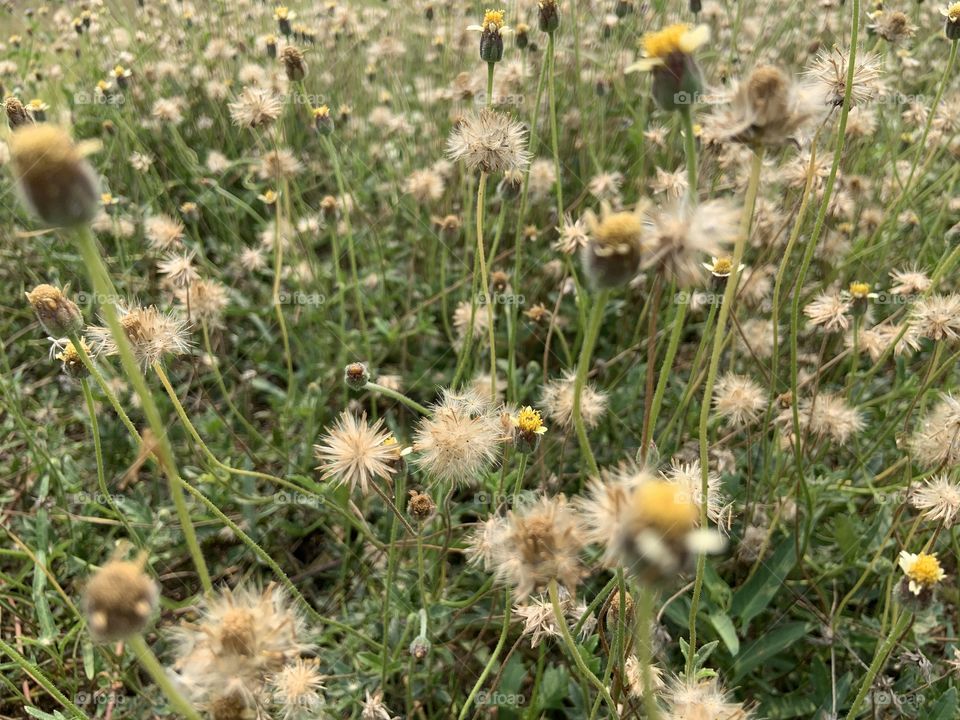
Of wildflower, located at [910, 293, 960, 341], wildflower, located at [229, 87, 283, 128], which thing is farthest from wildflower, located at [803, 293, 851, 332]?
wildflower, located at [229, 87, 283, 128]

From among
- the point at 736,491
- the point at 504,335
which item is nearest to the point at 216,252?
the point at 504,335

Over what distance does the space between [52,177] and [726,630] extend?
225 centimetres

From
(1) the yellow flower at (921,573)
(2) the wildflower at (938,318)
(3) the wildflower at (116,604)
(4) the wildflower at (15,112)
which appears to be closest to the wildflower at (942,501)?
(1) the yellow flower at (921,573)

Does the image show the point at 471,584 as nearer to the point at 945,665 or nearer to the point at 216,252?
the point at 945,665

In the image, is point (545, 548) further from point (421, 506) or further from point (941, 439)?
point (941, 439)

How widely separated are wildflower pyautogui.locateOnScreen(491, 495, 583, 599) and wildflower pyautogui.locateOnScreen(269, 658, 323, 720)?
691 mm

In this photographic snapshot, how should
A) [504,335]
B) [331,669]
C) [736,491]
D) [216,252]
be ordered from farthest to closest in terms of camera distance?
[216,252], [504,335], [736,491], [331,669]

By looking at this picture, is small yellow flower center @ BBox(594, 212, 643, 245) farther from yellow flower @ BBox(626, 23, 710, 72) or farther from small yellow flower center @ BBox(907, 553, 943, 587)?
small yellow flower center @ BBox(907, 553, 943, 587)

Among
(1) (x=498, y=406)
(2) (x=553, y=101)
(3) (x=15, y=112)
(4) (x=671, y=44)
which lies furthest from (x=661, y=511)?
(3) (x=15, y=112)

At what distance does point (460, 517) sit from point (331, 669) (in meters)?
0.83

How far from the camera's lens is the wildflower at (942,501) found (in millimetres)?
1943

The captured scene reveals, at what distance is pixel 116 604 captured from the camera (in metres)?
1.04

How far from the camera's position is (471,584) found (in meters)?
2.89

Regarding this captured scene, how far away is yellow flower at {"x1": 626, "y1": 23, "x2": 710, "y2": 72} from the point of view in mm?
1320
